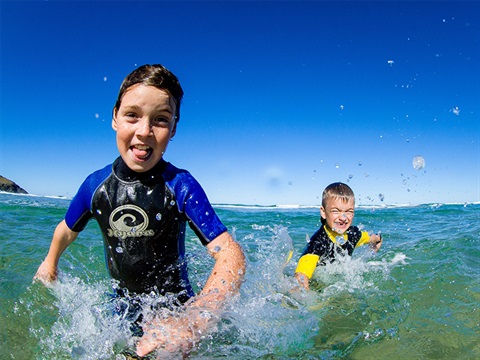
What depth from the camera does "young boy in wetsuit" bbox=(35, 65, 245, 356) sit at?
2387mm

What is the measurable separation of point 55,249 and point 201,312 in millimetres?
1524

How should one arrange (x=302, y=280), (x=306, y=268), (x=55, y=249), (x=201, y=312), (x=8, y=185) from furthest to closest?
(x=8, y=185) < (x=306, y=268) < (x=302, y=280) < (x=55, y=249) < (x=201, y=312)

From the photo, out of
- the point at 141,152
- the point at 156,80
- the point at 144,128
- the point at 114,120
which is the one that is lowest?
the point at 141,152

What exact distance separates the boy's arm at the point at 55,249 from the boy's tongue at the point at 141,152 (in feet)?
2.94

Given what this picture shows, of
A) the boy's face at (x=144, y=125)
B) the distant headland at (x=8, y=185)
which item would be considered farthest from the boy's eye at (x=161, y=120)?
the distant headland at (x=8, y=185)

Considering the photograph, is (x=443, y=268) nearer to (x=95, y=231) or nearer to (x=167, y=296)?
(x=167, y=296)

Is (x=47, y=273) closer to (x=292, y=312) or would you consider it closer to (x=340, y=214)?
(x=292, y=312)

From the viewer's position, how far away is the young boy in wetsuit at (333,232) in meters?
4.97

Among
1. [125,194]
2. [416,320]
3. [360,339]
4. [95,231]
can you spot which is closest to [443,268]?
[416,320]

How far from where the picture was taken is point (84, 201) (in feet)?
8.97

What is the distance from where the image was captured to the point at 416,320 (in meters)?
3.35

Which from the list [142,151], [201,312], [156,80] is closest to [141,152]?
[142,151]

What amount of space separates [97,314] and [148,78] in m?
1.64

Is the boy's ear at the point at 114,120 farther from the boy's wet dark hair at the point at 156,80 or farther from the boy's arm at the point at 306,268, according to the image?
the boy's arm at the point at 306,268
